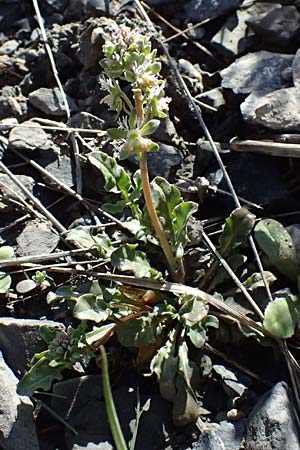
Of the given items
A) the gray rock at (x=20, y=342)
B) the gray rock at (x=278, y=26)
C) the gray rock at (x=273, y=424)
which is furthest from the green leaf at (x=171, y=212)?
the gray rock at (x=278, y=26)

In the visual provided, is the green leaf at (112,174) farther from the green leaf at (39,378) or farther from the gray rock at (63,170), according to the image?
the green leaf at (39,378)

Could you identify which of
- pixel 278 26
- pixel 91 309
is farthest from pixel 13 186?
pixel 278 26

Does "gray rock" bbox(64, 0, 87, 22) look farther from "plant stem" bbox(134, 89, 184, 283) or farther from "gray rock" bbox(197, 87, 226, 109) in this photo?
"plant stem" bbox(134, 89, 184, 283)

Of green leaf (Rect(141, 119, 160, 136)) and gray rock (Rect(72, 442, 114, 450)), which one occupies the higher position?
green leaf (Rect(141, 119, 160, 136))

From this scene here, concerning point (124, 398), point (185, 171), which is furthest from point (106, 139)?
point (124, 398)

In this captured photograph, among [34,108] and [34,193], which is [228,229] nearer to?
[34,193]

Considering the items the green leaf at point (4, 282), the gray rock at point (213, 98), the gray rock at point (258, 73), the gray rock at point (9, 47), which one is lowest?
the green leaf at point (4, 282)

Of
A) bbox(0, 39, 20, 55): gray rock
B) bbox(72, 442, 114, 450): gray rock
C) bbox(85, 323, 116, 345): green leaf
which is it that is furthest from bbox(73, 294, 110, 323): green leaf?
bbox(0, 39, 20, 55): gray rock
